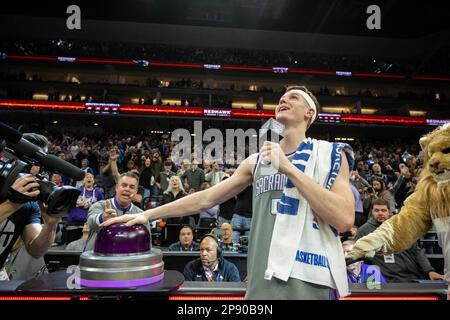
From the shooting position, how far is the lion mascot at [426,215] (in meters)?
1.79

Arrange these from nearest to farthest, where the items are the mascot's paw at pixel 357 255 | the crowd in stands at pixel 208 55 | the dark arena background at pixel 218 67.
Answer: the mascot's paw at pixel 357 255, the dark arena background at pixel 218 67, the crowd in stands at pixel 208 55

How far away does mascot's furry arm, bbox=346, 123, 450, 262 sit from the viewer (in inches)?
71.0

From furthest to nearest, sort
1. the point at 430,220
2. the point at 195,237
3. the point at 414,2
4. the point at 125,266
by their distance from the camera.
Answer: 1. the point at 414,2
2. the point at 195,237
3. the point at 430,220
4. the point at 125,266

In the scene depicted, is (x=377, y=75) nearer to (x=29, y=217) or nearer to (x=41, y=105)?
(x=41, y=105)

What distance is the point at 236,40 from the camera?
20.5m

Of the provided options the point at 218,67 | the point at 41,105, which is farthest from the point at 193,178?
the point at 218,67

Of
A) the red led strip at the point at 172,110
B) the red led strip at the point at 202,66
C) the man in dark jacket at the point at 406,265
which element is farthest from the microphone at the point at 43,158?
the red led strip at the point at 202,66

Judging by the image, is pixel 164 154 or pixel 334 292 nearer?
pixel 334 292

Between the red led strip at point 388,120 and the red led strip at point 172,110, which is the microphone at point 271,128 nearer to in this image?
the red led strip at point 172,110

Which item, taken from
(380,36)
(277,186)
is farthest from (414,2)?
(277,186)

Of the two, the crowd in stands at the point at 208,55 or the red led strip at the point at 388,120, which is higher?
the crowd in stands at the point at 208,55
